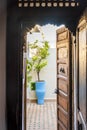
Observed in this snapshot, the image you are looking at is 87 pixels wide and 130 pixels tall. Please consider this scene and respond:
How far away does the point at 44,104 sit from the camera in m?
7.92

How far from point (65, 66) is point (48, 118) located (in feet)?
9.03

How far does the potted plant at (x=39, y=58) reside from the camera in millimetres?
7936

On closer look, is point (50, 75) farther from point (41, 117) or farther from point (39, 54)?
point (41, 117)

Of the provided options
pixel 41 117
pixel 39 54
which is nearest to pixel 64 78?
pixel 41 117

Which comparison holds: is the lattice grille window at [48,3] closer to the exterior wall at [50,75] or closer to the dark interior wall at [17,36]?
the dark interior wall at [17,36]

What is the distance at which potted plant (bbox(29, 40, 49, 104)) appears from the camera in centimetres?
794

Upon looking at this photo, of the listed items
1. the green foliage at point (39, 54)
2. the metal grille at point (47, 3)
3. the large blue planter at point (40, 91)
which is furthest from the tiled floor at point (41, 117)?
the metal grille at point (47, 3)

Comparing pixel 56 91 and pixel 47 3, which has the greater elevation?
pixel 47 3

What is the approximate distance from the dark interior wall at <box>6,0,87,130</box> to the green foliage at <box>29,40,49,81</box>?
5.18m

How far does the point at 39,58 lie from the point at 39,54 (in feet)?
0.48

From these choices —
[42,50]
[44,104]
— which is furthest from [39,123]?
[42,50]

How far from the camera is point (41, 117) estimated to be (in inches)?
245

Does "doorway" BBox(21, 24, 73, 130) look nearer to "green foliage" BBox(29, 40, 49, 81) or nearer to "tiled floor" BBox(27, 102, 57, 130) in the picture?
"tiled floor" BBox(27, 102, 57, 130)

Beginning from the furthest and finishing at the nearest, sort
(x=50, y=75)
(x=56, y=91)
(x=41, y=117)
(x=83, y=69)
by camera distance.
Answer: (x=50, y=75) → (x=41, y=117) → (x=56, y=91) → (x=83, y=69)
